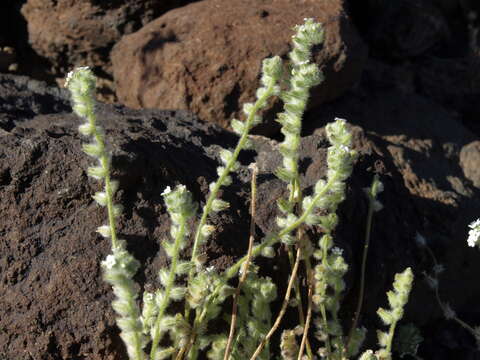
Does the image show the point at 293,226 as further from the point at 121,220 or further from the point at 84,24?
the point at 84,24

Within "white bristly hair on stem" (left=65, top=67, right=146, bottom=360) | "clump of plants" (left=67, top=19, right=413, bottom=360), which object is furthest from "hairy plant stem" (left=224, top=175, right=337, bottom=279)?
"white bristly hair on stem" (left=65, top=67, right=146, bottom=360)

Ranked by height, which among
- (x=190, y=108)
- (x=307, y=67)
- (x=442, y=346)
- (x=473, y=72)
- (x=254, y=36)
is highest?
(x=307, y=67)

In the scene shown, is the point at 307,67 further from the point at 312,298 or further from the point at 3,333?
the point at 3,333

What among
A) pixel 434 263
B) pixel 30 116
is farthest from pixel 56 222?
pixel 434 263

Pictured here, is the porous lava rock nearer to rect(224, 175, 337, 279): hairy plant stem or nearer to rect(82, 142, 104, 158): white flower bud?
rect(82, 142, 104, 158): white flower bud

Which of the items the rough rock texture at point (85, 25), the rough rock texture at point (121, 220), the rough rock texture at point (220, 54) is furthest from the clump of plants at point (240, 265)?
the rough rock texture at point (85, 25)

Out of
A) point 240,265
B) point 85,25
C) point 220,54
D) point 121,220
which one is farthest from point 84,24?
point 240,265

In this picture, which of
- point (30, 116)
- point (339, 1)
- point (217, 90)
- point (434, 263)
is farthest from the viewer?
point (339, 1)
